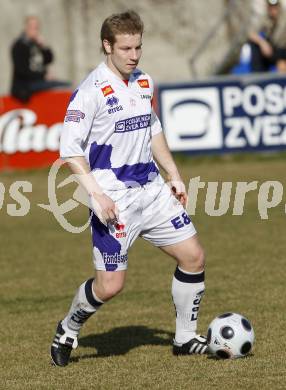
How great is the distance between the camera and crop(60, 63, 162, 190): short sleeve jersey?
24.5 feet

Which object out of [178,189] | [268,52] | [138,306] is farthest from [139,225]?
[268,52]

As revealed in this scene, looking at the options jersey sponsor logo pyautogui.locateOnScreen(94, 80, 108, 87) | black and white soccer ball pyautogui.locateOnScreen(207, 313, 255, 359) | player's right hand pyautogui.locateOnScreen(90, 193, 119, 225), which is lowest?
black and white soccer ball pyautogui.locateOnScreen(207, 313, 255, 359)

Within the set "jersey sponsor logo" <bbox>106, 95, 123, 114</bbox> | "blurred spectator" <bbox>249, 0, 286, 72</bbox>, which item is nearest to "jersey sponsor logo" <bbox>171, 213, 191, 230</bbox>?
"jersey sponsor logo" <bbox>106, 95, 123, 114</bbox>

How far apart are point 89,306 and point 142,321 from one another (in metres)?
1.54

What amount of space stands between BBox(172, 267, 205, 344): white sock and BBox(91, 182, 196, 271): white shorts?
0.96 feet

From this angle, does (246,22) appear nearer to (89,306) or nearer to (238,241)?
(238,241)

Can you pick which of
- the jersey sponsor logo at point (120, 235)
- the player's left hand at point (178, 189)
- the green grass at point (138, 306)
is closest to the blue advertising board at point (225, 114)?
the green grass at point (138, 306)

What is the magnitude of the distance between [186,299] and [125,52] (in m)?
1.79

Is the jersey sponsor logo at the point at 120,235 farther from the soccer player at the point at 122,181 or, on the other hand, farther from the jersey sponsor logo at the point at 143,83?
the jersey sponsor logo at the point at 143,83

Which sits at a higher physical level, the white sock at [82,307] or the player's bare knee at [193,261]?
the player's bare knee at [193,261]

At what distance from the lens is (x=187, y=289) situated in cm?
793

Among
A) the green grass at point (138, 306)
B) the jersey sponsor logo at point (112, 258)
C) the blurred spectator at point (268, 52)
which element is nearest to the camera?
the green grass at point (138, 306)

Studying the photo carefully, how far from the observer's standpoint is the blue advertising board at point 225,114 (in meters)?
19.1

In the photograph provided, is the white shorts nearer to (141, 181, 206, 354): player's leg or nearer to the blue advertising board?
(141, 181, 206, 354): player's leg
